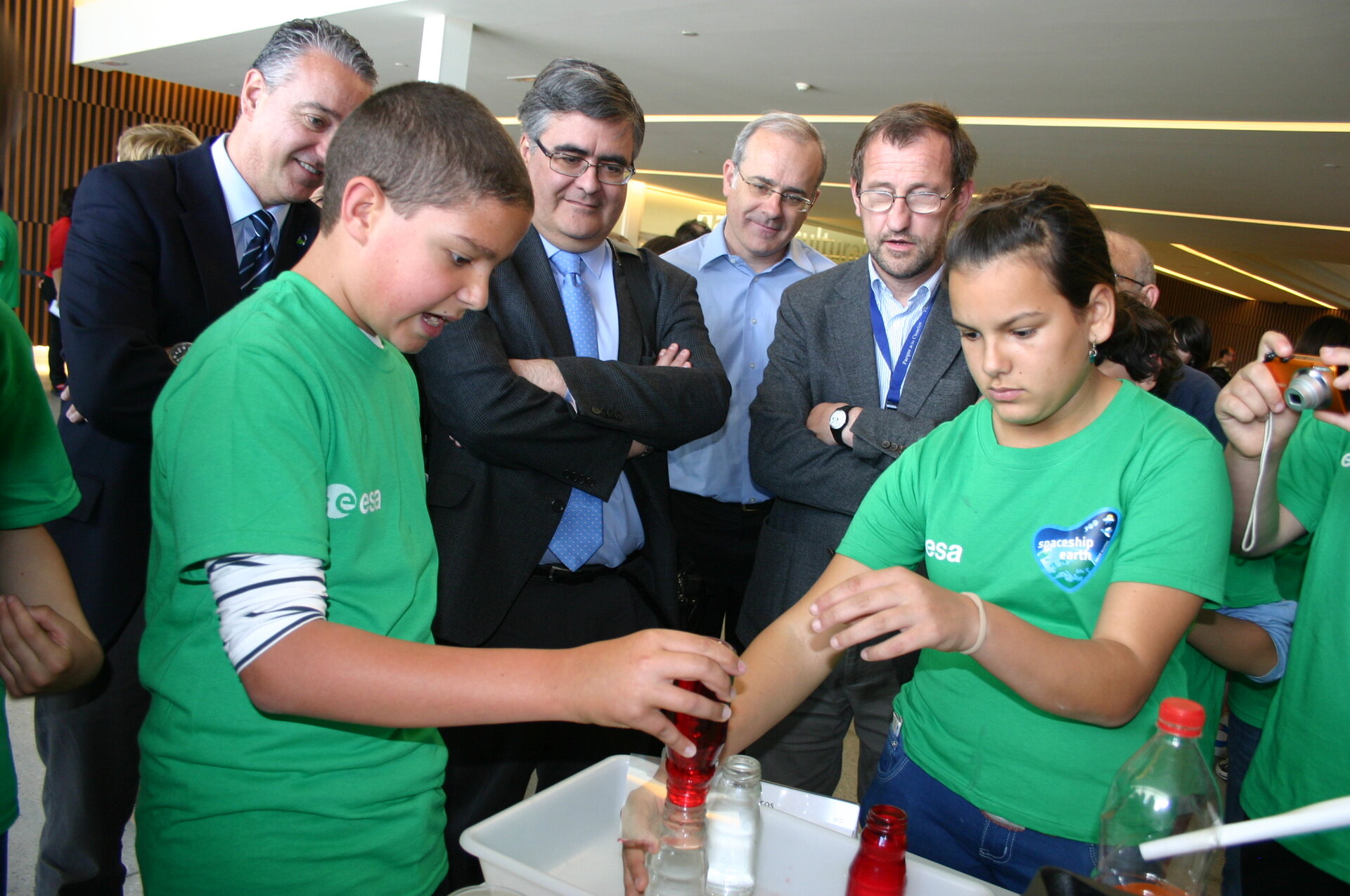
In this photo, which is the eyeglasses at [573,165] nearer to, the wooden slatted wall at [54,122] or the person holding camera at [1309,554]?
the person holding camera at [1309,554]

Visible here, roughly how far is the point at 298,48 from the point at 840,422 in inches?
54.5

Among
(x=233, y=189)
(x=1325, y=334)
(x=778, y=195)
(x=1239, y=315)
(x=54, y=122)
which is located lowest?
(x=233, y=189)

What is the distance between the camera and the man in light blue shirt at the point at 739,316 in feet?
8.32

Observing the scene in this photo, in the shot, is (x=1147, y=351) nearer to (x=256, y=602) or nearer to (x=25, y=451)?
(x=256, y=602)

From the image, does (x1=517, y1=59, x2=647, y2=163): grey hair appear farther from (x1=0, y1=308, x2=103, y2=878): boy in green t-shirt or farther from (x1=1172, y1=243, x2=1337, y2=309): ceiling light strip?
(x1=1172, y1=243, x2=1337, y2=309): ceiling light strip

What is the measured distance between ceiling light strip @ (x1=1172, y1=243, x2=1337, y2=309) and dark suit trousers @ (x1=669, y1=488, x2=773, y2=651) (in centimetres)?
1558

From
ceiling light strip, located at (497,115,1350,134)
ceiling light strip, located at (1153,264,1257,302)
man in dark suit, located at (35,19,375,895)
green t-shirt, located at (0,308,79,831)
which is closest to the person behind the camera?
green t-shirt, located at (0,308,79,831)

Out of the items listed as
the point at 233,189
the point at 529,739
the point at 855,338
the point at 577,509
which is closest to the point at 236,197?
the point at 233,189

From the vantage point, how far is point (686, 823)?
3.14 ft

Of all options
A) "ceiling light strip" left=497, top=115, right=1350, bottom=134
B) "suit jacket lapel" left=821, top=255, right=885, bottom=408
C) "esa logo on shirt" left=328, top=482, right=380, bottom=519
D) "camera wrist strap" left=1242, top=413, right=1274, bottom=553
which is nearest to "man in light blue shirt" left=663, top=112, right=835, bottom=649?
"suit jacket lapel" left=821, top=255, right=885, bottom=408

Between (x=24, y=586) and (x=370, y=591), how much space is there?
55cm

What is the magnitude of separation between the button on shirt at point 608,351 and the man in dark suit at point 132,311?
0.56 metres

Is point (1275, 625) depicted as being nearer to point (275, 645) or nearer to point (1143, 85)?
point (275, 645)

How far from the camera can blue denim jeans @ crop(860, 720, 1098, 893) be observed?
127 centimetres
